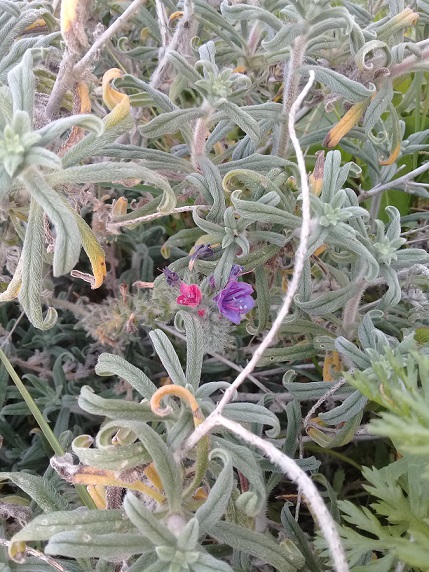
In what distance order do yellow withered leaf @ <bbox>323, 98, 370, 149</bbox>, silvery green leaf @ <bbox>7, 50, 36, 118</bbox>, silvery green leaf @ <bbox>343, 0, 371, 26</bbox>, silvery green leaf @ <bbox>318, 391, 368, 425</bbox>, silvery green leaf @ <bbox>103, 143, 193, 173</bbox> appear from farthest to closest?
silvery green leaf @ <bbox>343, 0, 371, 26</bbox>, yellow withered leaf @ <bbox>323, 98, 370, 149</bbox>, silvery green leaf @ <bbox>103, 143, 193, 173</bbox>, silvery green leaf @ <bbox>318, 391, 368, 425</bbox>, silvery green leaf @ <bbox>7, 50, 36, 118</bbox>

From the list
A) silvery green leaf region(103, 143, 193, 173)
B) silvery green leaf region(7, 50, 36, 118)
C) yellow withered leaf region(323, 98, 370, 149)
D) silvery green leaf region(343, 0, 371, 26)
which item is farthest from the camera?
silvery green leaf region(343, 0, 371, 26)

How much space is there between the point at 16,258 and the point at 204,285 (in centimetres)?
52

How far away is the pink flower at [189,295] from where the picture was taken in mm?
1528

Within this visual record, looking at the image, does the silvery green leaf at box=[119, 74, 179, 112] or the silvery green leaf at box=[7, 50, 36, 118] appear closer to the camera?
the silvery green leaf at box=[7, 50, 36, 118]

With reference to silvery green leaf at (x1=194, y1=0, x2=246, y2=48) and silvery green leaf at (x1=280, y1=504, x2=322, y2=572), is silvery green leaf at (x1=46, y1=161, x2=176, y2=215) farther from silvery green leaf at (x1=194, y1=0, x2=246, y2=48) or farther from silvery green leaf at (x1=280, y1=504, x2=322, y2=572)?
silvery green leaf at (x1=280, y1=504, x2=322, y2=572)

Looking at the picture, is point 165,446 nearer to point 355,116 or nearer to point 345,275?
point 345,275

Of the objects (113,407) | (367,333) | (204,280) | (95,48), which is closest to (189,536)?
(113,407)

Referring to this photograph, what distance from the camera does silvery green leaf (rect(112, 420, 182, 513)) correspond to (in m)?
1.01

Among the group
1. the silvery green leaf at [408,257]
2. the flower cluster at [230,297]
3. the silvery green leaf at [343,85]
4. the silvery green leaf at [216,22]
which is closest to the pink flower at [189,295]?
the flower cluster at [230,297]

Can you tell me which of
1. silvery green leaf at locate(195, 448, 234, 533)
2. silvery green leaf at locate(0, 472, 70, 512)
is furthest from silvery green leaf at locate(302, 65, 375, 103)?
silvery green leaf at locate(0, 472, 70, 512)

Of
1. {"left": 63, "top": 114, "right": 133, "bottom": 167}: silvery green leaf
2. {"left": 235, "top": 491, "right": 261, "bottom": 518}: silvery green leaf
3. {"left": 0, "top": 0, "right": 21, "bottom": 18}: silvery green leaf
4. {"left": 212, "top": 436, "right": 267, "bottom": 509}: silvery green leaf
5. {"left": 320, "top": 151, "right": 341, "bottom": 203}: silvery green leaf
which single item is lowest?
{"left": 212, "top": 436, "right": 267, "bottom": 509}: silvery green leaf

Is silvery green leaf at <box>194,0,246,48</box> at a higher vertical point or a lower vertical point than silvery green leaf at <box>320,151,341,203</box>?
higher

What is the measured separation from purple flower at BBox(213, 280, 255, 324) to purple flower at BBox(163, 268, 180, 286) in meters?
0.14

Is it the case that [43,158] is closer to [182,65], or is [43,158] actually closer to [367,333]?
[182,65]
